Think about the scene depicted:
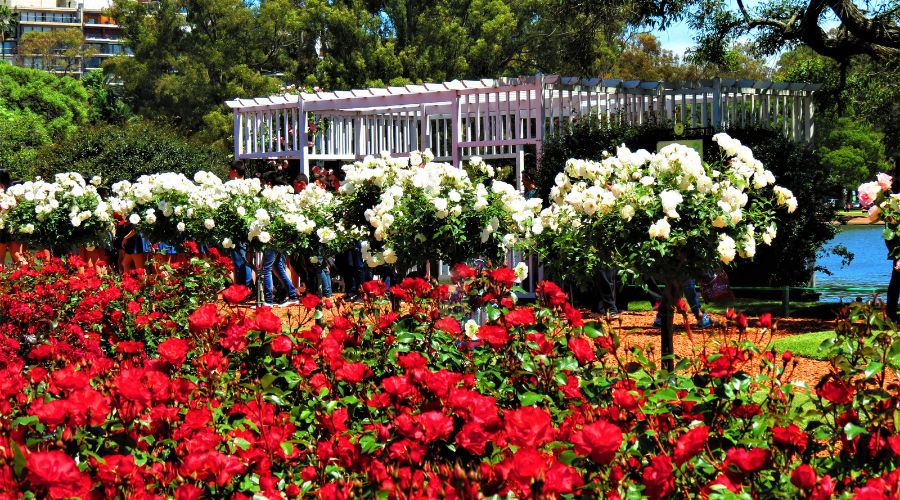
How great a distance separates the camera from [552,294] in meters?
3.89

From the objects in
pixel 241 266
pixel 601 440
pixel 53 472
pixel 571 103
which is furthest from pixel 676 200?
pixel 241 266

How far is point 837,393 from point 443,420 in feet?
3.13

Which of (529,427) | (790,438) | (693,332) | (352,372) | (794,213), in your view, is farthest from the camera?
(794,213)

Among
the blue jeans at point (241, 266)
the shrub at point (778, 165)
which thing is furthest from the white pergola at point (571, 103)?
the blue jeans at point (241, 266)

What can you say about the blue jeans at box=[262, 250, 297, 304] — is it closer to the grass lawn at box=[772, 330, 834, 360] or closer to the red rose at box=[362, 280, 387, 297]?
the grass lawn at box=[772, 330, 834, 360]

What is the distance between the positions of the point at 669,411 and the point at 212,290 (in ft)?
18.7

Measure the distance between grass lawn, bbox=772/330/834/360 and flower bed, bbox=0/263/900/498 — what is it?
511 centimetres

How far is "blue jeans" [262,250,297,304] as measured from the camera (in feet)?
43.1

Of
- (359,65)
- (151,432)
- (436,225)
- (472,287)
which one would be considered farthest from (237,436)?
(359,65)

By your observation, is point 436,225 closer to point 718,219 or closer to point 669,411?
point 718,219

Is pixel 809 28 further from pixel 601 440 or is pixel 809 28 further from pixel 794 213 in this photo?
pixel 601 440

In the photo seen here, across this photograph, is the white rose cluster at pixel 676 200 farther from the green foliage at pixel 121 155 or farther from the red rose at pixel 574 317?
the green foliage at pixel 121 155

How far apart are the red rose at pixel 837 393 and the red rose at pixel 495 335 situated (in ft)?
3.15

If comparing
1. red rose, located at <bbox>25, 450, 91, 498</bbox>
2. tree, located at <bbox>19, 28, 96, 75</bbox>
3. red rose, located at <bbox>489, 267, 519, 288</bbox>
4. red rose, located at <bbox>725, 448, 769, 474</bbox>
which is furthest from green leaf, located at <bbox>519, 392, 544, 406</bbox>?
tree, located at <bbox>19, 28, 96, 75</bbox>
